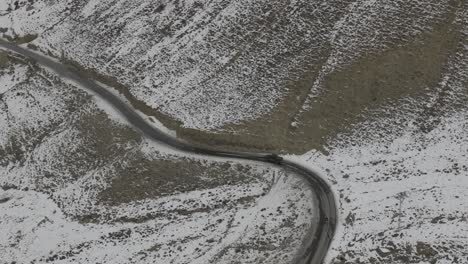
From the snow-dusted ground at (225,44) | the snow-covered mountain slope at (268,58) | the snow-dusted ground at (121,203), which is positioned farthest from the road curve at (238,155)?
the snow-dusted ground at (225,44)

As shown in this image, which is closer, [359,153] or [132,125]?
[359,153]

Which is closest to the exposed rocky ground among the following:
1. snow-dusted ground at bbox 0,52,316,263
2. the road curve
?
the road curve

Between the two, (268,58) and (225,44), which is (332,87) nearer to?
(268,58)

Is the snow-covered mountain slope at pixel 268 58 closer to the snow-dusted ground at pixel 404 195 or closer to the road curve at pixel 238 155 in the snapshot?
the road curve at pixel 238 155

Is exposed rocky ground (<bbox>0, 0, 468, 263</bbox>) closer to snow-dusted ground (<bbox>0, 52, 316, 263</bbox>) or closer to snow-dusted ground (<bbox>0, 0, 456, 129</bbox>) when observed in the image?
snow-dusted ground (<bbox>0, 0, 456, 129</bbox>)

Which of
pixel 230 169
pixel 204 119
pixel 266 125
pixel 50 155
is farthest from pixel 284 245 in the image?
pixel 50 155

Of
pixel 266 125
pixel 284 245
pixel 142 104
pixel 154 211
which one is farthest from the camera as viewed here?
pixel 142 104

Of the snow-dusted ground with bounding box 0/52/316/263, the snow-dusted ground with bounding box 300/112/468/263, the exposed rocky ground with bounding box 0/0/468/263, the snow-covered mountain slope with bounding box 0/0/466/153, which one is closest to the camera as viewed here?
the snow-dusted ground with bounding box 300/112/468/263

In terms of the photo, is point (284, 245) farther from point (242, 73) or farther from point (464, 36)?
point (464, 36)
